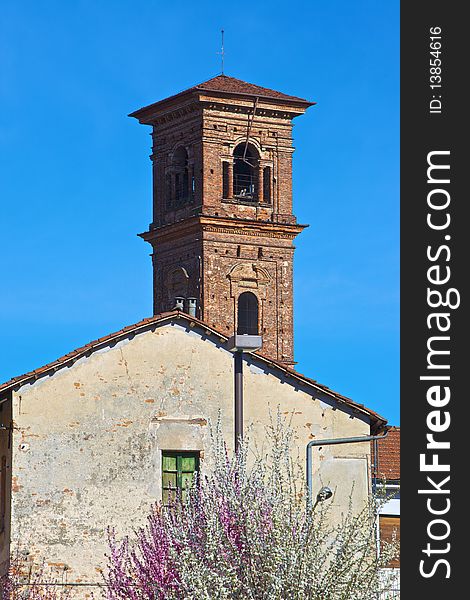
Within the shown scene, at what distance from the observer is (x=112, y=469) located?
100 feet

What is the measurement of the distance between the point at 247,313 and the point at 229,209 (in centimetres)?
404

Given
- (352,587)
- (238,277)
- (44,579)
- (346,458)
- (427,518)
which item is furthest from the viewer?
(238,277)

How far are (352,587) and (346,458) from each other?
14.4 m

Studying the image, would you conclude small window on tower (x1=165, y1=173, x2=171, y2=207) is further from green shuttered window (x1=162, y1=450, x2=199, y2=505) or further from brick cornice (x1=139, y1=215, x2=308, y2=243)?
green shuttered window (x1=162, y1=450, x2=199, y2=505)

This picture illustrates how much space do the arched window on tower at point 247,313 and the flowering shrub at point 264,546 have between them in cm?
4354

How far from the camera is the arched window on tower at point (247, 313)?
209ft

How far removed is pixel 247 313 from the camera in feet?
211

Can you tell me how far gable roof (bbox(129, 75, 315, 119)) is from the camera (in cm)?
6406

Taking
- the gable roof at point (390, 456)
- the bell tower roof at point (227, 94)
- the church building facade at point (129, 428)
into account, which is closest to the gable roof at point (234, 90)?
the bell tower roof at point (227, 94)

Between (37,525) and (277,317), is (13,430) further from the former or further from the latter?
(277,317)

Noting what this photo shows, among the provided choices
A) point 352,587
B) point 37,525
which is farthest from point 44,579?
point 352,587

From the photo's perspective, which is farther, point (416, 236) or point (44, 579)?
point (44, 579)

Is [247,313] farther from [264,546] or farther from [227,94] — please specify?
[264,546]

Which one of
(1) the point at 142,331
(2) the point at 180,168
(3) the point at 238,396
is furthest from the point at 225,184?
(3) the point at 238,396
